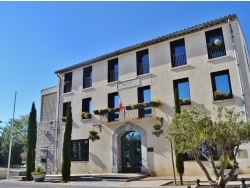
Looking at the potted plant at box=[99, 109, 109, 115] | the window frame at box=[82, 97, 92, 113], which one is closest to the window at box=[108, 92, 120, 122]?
the potted plant at box=[99, 109, 109, 115]

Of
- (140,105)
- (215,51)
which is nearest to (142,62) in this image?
(140,105)

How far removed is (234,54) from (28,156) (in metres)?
15.4

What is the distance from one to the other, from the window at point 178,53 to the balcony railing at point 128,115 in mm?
3745

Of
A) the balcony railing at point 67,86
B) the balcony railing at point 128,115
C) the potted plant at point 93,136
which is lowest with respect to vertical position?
the potted plant at point 93,136

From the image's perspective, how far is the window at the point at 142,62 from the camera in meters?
18.4

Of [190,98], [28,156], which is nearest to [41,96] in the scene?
[28,156]

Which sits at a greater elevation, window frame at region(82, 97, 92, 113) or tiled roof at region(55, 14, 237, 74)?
tiled roof at region(55, 14, 237, 74)

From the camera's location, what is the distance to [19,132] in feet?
157

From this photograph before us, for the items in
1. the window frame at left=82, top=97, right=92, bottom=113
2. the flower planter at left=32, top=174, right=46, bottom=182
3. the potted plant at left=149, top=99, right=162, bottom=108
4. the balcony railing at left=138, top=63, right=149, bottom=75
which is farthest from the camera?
the window frame at left=82, top=97, right=92, bottom=113

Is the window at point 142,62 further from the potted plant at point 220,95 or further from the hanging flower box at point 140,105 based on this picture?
the potted plant at point 220,95

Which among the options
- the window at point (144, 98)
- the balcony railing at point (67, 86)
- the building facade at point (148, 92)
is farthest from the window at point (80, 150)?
the window at point (144, 98)

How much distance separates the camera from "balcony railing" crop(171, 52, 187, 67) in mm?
16844

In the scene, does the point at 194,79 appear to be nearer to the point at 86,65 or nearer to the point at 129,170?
the point at 129,170

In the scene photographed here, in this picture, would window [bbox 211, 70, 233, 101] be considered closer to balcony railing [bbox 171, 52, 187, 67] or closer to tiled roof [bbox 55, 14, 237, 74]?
balcony railing [bbox 171, 52, 187, 67]
